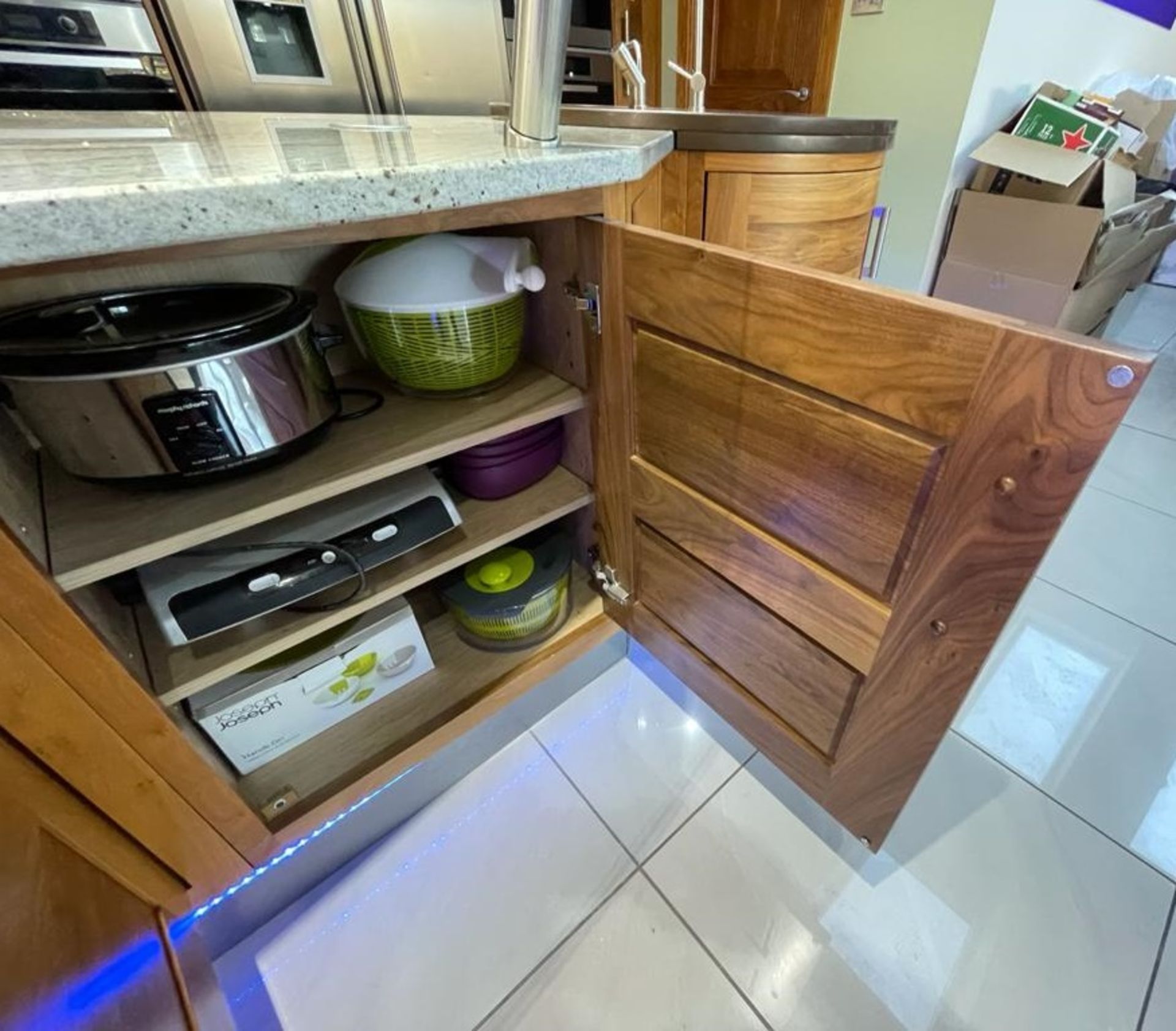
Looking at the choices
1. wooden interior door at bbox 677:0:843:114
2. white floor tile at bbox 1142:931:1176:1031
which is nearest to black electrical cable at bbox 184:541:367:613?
white floor tile at bbox 1142:931:1176:1031

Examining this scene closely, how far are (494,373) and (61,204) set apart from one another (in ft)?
1.61

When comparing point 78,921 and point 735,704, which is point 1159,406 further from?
point 78,921

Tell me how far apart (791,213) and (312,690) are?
1.00 meters

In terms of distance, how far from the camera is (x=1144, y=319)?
101 inches

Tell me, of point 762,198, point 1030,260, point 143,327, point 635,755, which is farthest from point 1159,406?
point 143,327

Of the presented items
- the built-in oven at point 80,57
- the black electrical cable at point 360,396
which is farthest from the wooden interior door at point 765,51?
the black electrical cable at point 360,396

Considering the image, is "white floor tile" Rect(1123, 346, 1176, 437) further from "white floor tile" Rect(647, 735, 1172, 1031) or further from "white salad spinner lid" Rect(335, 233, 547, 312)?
"white salad spinner lid" Rect(335, 233, 547, 312)

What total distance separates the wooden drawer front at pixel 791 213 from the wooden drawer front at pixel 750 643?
500mm

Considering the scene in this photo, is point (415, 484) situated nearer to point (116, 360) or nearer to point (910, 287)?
point (116, 360)

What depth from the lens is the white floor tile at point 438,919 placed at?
691mm

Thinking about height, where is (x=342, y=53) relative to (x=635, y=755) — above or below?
above

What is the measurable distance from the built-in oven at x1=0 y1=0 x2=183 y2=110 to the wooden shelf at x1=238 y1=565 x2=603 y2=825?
5.13ft

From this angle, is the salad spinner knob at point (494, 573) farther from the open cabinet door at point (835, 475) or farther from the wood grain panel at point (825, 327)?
the wood grain panel at point (825, 327)

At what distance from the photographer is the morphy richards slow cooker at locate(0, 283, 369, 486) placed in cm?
47
